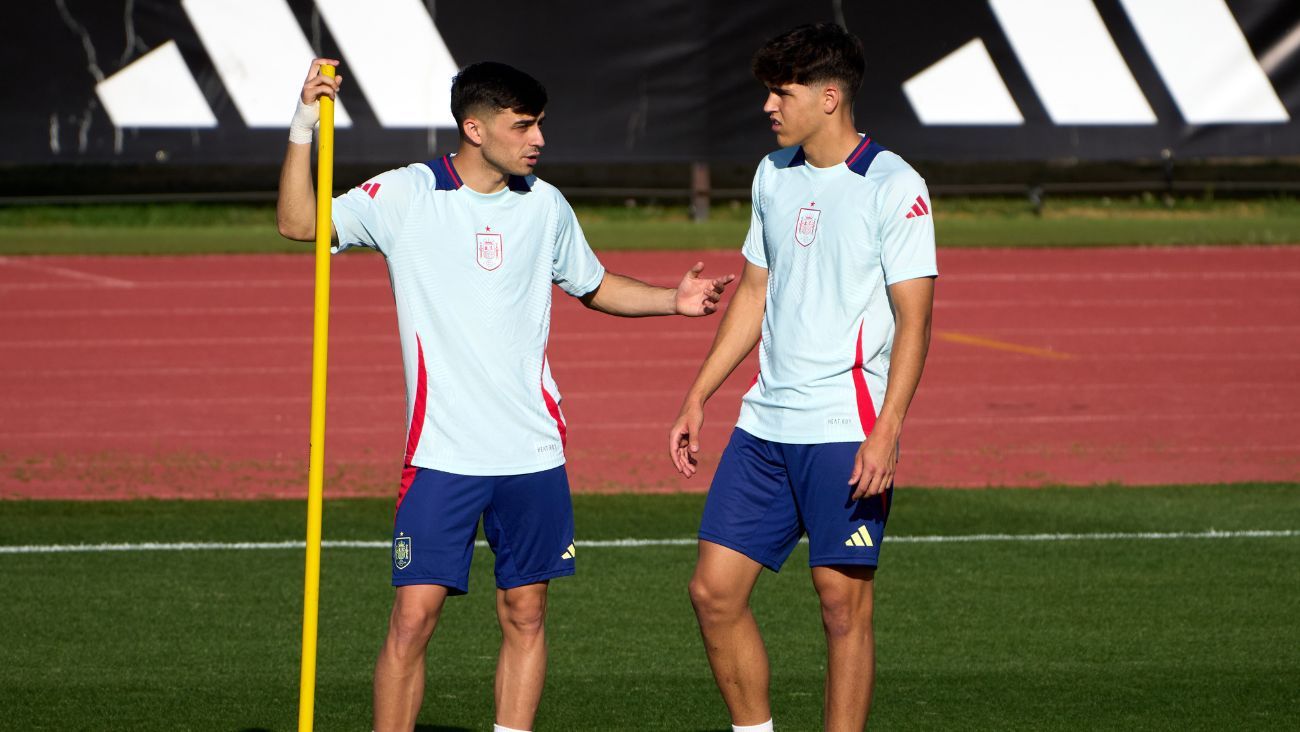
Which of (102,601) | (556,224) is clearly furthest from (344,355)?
(556,224)

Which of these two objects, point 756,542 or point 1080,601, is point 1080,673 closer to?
point 1080,601

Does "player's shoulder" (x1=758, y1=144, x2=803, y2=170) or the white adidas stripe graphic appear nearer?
the white adidas stripe graphic

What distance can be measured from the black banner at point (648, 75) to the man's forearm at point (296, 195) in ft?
50.7

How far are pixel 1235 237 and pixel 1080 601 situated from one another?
14809 millimetres

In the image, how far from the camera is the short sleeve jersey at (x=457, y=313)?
15.8 ft

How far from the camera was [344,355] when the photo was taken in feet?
47.1

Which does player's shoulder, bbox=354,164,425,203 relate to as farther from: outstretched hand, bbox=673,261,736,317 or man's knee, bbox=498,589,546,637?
man's knee, bbox=498,589,546,637

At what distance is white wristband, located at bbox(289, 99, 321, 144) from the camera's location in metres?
A: 4.51

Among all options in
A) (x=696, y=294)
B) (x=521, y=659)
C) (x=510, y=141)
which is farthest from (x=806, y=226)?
(x=521, y=659)

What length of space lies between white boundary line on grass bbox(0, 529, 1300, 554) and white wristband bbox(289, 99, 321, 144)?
398 cm

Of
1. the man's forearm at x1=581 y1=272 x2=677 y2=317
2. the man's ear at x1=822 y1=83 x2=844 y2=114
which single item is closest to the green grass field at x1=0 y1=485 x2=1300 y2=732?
the man's forearm at x1=581 y1=272 x2=677 y2=317

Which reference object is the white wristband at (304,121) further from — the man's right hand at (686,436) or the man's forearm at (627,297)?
the man's right hand at (686,436)

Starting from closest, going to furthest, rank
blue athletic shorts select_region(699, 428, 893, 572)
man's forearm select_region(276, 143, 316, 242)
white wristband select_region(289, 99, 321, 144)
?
white wristband select_region(289, 99, 321, 144)
man's forearm select_region(276, 143, 316, 242)
blue athletic shorts select_region(699, 428, 893, 572)

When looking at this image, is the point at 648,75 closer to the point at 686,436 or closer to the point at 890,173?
the point at 686,436
